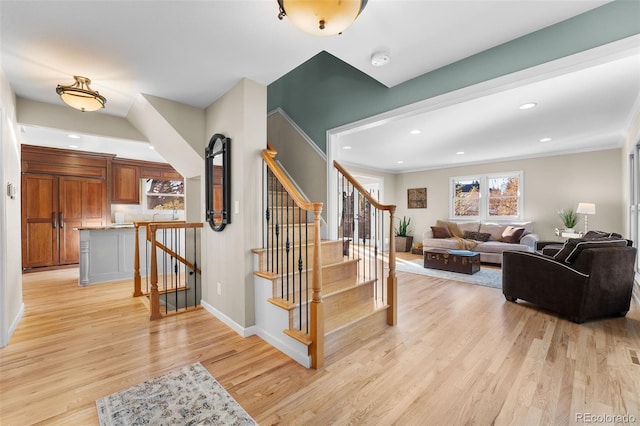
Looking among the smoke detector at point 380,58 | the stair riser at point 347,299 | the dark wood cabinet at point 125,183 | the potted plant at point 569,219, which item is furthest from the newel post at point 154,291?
the potted plant at point 569,219

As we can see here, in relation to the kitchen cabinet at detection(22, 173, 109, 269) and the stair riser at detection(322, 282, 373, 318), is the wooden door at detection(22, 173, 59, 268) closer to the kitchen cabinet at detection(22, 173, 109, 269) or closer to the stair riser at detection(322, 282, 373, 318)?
the kitchen cabinet at detection(22, 173, 109, 269)

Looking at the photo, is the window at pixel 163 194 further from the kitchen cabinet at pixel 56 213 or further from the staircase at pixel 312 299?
the staircase at pixel 312 299

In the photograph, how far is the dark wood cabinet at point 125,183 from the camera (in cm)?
621

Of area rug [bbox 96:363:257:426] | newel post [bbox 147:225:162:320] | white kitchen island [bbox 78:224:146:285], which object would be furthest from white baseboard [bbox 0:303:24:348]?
area rug [bbox 96:363:257:426]

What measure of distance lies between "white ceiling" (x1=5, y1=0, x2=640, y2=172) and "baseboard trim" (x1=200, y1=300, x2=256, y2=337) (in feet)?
7.93

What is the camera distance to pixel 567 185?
6055 millimetres

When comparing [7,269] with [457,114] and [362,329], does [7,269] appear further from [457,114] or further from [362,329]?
[457,114]

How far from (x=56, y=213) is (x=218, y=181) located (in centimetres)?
499

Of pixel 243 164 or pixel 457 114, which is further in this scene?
pixel 457 114

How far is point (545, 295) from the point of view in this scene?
3.12 m

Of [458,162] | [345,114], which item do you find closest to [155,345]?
[345,114]

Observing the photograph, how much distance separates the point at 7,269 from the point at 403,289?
4519mm

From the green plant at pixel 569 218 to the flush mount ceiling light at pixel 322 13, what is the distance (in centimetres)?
696

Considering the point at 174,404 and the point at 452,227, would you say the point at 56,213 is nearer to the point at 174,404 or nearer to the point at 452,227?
the point at 174,404
